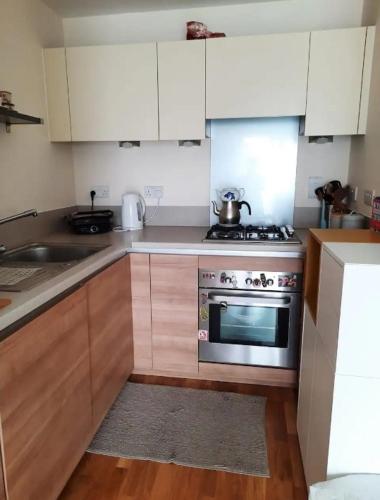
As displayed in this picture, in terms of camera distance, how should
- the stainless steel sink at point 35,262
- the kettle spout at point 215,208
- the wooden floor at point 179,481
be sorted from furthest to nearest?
the kettle spout at point 215,208, the wooden floor at point 179,481, the stainless steel sink at point 35,262

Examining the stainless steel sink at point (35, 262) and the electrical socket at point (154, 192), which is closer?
the stainless steel sink at point (35, 262)

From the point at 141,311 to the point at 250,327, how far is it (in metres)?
0.66

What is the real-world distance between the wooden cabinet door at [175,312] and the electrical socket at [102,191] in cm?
84

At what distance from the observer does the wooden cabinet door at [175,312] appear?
215cm

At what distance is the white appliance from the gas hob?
0.52 metres

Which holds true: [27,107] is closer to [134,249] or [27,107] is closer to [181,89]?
[181,89]

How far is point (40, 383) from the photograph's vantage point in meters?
1.26

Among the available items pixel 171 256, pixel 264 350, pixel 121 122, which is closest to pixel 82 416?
pixel 171 256

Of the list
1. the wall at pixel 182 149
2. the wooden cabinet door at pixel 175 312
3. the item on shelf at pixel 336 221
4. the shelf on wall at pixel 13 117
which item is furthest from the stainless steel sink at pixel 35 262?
the item on shelf at pixel 336 221

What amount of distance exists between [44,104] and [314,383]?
7.16 feet

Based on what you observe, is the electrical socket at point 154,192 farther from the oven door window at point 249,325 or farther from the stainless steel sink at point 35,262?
the oven door window at point 249,325

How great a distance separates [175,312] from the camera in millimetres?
2211

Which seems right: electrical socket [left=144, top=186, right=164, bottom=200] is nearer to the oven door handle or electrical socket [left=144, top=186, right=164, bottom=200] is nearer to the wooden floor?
the oven door handle

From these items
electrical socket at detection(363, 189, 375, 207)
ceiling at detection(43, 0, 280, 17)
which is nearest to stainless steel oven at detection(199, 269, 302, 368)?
electrical socket at detection(363, 189, 375, 207)
